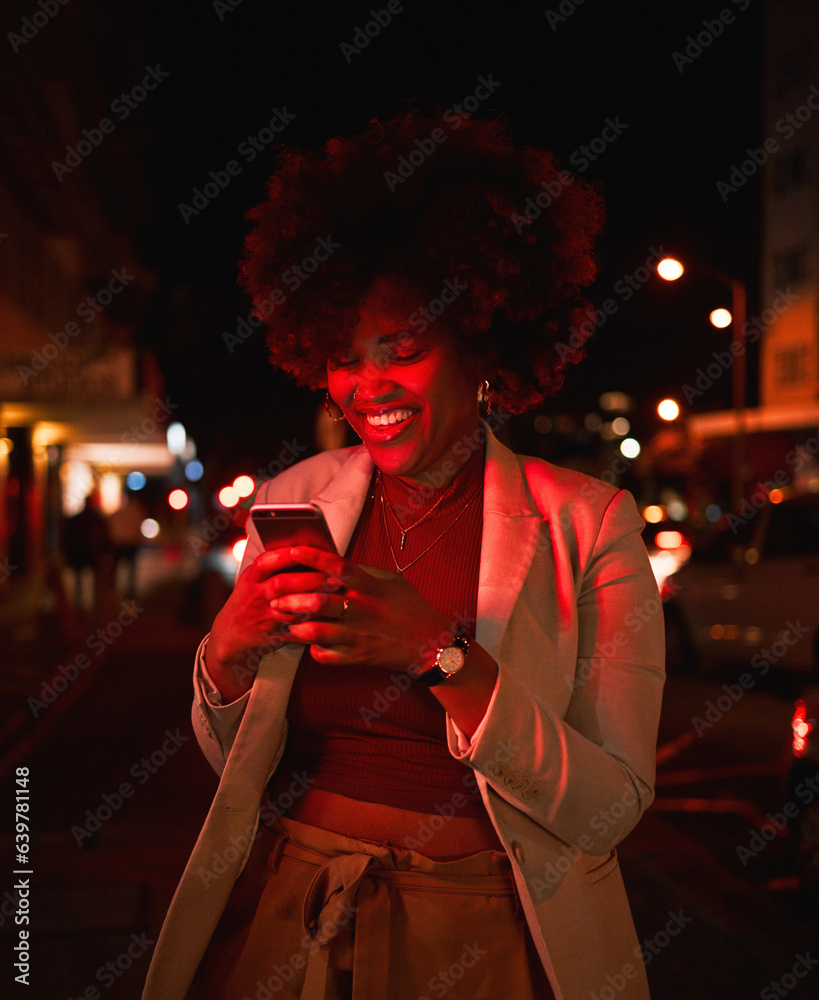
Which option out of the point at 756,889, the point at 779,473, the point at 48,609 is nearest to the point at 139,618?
the point at 48,609

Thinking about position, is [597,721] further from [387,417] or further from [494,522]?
[387,417]

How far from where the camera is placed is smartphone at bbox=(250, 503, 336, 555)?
153 centimetres

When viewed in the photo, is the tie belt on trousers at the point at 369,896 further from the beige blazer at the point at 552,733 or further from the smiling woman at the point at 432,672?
the beige blazer at the point at 552,733

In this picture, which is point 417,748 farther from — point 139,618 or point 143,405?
point 143,405

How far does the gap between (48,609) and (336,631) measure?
1711cm

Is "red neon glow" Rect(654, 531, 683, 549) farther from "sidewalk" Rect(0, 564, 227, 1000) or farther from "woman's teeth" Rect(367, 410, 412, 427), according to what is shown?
"woman's teeth" Rect(367, 410, 412, 427)

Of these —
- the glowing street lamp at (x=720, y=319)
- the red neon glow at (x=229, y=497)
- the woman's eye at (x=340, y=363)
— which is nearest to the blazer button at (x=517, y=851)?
the woman's eye at (x=340, y=363)

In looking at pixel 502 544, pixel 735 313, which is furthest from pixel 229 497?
pixel 502 544

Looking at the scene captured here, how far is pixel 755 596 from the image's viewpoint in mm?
10617

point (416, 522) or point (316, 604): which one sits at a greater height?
point (416, 522)

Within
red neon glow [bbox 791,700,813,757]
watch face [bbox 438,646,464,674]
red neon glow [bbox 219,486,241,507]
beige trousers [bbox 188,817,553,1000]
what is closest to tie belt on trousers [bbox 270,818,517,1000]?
beige trousers [bbox 188,817,553,1000]

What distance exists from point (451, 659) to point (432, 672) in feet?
0.12

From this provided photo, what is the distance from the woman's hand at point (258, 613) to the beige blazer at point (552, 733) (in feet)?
0.15

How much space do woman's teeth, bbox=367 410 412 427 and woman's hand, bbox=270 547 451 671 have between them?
1.54 ft
